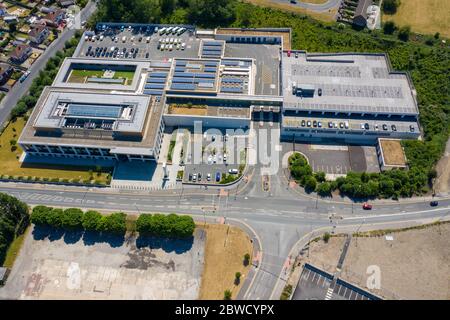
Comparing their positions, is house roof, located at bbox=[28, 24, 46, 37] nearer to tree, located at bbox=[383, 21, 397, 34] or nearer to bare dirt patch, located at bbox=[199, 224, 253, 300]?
bare dirt patch, located at bbox=[199, 224, 253, 300]

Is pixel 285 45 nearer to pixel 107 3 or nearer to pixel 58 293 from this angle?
pixel 107 3

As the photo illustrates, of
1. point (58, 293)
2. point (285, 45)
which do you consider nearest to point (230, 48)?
point (285, 45)

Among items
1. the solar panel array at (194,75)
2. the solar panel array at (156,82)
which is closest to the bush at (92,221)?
the solar panel array at (156,82)

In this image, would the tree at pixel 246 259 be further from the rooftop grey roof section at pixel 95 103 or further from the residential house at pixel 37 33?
the residential house at pixel 37 33

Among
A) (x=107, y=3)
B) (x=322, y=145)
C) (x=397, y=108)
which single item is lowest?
(x=322, y=145)

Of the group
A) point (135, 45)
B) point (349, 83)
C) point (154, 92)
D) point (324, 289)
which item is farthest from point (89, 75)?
point (324, 289)

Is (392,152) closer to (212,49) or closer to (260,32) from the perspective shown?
(260,32)

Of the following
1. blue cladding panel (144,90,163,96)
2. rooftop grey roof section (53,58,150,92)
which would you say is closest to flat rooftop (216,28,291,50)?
rooftop grey roof section (53,58,150,92)
